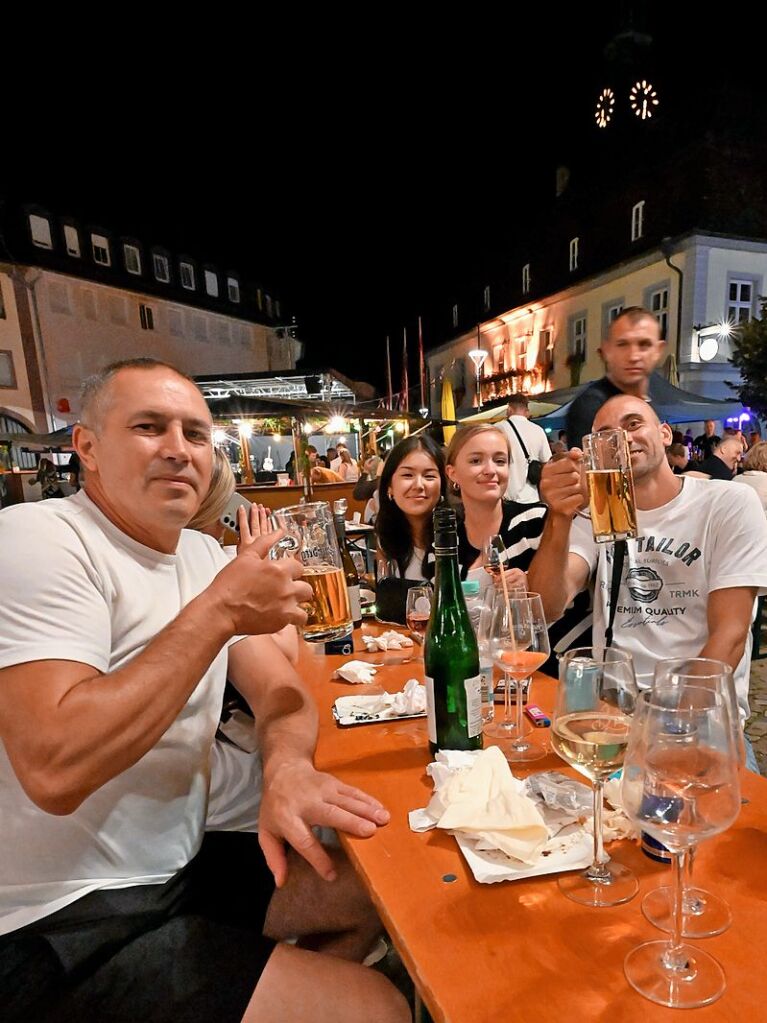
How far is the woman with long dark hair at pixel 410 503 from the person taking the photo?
10.4 ft

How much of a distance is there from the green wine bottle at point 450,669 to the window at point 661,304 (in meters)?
18.3

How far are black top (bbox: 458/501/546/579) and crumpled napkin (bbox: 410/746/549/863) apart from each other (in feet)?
5.40

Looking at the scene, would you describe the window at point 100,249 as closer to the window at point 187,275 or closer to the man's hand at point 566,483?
the window at point 187,275

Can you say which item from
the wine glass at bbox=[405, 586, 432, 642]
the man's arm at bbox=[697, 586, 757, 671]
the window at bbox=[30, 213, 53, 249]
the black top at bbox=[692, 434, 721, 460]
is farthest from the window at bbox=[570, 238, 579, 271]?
the wine glass at bbox=[405, 586, 432, 642]

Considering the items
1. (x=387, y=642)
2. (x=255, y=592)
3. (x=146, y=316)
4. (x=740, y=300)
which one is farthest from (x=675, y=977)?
(x=146, y=316)

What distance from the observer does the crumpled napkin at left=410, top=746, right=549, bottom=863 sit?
939mm

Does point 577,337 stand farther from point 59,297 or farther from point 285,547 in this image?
point 285,547

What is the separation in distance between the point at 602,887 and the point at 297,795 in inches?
23.2

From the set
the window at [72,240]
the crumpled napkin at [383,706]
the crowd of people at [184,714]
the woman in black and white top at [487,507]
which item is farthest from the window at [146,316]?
the crumpled napkin at [383,706]

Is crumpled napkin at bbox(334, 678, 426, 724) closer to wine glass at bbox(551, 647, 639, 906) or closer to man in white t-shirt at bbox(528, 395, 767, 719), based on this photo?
wine glass at bbox(551, 647, 639, 906)

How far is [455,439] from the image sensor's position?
309 cm

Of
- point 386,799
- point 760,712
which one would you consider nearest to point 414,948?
point 386,799

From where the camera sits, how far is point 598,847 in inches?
35.1

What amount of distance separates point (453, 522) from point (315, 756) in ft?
2.23
